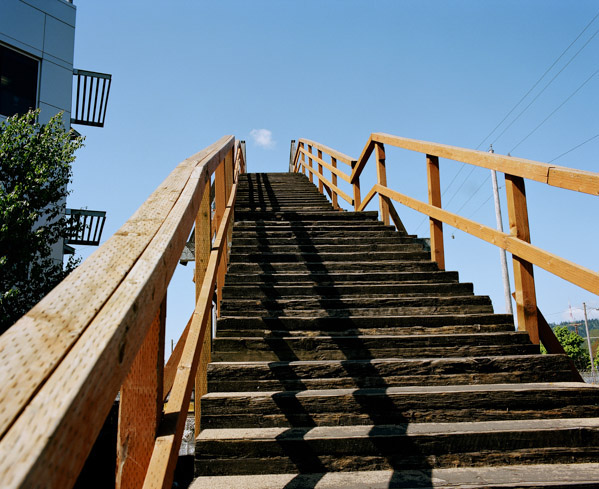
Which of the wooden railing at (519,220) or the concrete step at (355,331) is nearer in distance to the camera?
the wooden railing at (519,220)

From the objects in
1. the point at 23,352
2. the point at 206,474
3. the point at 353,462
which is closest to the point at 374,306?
the point at 353,462

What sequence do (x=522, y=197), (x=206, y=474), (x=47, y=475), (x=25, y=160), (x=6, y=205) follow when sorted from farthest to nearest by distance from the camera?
(x=25, y=160) → (x=6, y=205) → (x=522, y=197) → (x=206, y=474) → (x=47, y=475)

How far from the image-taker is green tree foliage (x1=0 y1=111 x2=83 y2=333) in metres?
7.83

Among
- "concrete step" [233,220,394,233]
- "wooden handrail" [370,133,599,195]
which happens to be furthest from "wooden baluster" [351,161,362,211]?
"wooden handrail" [370,133,599,195]

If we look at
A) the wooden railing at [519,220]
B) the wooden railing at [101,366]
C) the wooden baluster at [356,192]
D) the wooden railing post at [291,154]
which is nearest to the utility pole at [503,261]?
the wooden railing post at [291,154]

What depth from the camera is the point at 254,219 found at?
5906 mm

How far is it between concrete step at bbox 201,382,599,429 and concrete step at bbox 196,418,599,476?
0.60ft

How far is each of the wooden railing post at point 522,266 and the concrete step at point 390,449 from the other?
915mm

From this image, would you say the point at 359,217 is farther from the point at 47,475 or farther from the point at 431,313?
the point at 47,475

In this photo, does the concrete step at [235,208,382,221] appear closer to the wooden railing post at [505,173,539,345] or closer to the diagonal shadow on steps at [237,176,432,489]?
the diagonal shadow on steps at [237,176,432,489]

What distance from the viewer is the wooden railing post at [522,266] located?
291cm

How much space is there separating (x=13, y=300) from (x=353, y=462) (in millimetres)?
7761

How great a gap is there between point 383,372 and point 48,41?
510 inches

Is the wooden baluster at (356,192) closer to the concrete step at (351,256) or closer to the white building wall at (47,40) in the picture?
the concrete step at (351,256)
